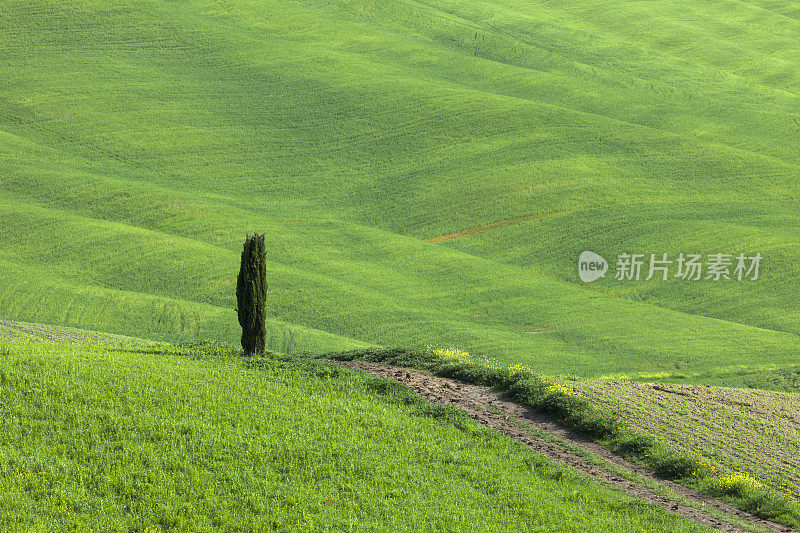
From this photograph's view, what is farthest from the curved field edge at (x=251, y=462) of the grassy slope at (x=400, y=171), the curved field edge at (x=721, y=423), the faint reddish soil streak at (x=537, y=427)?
the grassy slope at (x=400, y=171)

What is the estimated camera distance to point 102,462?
18.6 metres

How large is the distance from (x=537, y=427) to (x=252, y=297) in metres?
12.1

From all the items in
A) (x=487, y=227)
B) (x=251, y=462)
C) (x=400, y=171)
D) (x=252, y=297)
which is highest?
(x=400, y=171)

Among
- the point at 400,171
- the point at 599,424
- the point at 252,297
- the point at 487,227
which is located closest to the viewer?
the point at 599,424

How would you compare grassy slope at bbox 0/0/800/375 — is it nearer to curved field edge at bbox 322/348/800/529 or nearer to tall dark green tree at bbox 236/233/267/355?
curved field edge at bbox 322/348/800/529

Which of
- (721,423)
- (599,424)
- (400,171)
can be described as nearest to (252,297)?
(599,424)

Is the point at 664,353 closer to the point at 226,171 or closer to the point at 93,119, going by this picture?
the point at 226,171

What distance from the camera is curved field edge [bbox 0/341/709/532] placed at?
57.5ft

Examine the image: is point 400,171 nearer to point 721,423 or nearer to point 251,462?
point 721,423

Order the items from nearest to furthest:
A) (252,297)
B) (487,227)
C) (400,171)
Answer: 1. (252,297)
2. (487,227)
3. (400,171)

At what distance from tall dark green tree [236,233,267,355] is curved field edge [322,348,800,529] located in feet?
13.9

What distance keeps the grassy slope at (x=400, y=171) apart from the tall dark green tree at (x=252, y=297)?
18.0 m

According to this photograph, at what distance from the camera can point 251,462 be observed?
19.8 metres

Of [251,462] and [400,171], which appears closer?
[251,462]
